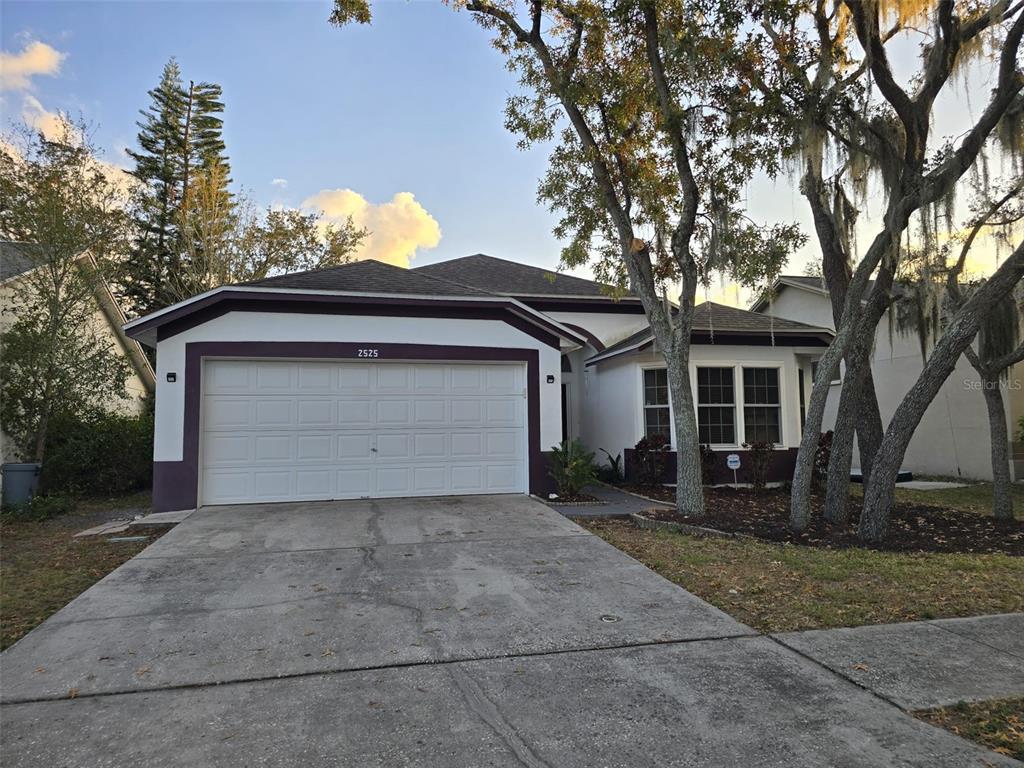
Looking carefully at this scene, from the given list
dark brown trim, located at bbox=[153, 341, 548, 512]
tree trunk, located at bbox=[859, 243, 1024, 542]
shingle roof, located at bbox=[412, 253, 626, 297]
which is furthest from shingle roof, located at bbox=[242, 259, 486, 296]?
tree trunk, located at bbox=[859, 243, 1024, 542]

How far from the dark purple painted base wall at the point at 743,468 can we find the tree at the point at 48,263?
35.0ft

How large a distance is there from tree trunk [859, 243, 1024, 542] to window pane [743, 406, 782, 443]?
5.00m

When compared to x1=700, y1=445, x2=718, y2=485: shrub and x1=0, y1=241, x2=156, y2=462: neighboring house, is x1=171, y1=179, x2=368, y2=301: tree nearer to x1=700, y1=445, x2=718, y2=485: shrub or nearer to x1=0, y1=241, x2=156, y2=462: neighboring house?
x1=0, y1=241, x2=156, y2=462: neighboring house

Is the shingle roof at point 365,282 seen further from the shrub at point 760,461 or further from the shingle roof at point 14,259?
the shrub at point 760,461

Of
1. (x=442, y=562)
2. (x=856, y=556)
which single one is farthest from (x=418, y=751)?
(x=856, y=556)

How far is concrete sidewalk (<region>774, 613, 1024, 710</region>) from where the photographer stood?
134 inches

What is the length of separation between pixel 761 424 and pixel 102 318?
1522cm

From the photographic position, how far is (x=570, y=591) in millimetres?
5352

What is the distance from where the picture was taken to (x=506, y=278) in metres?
15.8

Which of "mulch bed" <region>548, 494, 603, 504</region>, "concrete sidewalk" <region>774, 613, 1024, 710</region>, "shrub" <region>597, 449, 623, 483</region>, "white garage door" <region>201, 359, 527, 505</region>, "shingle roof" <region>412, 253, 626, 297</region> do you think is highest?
"shingle roof" <region>412, 253, 626, 297</region>

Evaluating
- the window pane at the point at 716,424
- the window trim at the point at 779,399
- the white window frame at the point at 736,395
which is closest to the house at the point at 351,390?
the white window frame at the point at 736,395

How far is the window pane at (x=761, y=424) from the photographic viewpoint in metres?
12.4

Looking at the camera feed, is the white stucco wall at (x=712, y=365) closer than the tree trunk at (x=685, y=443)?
No

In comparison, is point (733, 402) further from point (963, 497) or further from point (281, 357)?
point (281, 357)
